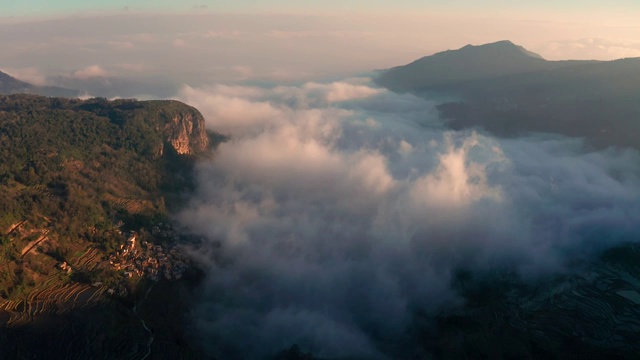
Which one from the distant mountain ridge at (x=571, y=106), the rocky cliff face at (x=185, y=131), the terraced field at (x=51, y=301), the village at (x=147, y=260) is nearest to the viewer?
the terraced field at (x=51, y=301)

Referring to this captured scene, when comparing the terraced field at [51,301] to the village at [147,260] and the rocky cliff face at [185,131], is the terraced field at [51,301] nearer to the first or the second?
the village at [147,260]

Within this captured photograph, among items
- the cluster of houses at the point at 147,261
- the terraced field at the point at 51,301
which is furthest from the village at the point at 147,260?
the terraced field at the point at 51,301

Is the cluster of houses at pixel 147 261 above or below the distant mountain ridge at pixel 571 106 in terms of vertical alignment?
below

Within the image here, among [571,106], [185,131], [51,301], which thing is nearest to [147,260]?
[51,301]

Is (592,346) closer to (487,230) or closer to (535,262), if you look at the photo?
(535,262)

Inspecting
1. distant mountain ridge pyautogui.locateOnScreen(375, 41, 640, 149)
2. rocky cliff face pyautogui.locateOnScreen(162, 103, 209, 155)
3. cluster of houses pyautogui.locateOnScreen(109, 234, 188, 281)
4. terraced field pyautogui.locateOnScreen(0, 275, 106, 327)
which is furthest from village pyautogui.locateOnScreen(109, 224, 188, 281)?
distant mountain ridge pyautogui.locateOnScreen(375, 41, 640, 149)

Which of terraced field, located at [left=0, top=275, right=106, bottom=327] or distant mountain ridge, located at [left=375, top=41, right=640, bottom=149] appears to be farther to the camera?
distant mountain ridge, located at [left=375, top=41, right=640, bottom=149]

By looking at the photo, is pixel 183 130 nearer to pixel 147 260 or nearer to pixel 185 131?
pixel 185 131

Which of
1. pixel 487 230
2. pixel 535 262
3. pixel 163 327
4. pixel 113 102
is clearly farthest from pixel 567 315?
pixel 113 102

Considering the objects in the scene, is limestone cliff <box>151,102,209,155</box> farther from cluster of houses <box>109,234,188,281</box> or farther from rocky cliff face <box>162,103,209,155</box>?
cluster of houses <box>109,234,188,281</box>
